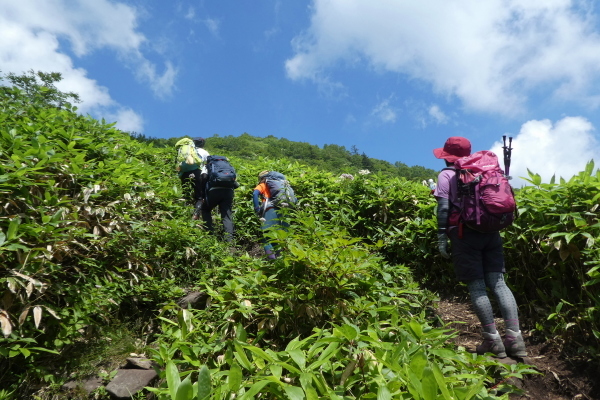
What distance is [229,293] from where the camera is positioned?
10.1 ft

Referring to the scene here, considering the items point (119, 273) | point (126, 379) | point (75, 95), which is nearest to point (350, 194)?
point (119, 273)

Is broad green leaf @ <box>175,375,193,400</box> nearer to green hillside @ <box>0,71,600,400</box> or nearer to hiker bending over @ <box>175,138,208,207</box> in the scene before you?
green hillside @ <box>0,71,600,400</box>

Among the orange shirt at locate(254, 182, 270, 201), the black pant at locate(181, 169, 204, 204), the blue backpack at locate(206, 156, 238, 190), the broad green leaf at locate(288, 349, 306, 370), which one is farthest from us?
the black pant at locate(181, 169, 204, 204)

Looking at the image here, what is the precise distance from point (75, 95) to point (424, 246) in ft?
104

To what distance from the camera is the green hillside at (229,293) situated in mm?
1978

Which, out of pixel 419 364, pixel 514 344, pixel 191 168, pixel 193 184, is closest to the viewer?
pixel 419 364

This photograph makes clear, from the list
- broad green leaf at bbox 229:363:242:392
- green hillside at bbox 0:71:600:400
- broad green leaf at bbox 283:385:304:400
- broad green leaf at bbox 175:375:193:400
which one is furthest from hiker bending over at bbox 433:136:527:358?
broad green leaf at bbox 175:375:193:400

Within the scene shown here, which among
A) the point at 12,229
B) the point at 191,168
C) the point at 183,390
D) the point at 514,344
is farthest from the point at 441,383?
the point at 191,168

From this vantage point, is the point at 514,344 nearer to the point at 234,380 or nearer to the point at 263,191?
the point at 234,380

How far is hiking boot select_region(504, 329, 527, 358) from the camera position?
3283 millimetres

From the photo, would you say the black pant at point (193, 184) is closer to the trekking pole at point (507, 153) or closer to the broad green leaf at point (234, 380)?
the trekking pole at point (507, 153)

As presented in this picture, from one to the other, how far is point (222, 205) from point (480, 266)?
4.31m

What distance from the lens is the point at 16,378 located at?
2.71m

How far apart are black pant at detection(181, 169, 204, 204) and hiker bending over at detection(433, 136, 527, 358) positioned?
463cm
